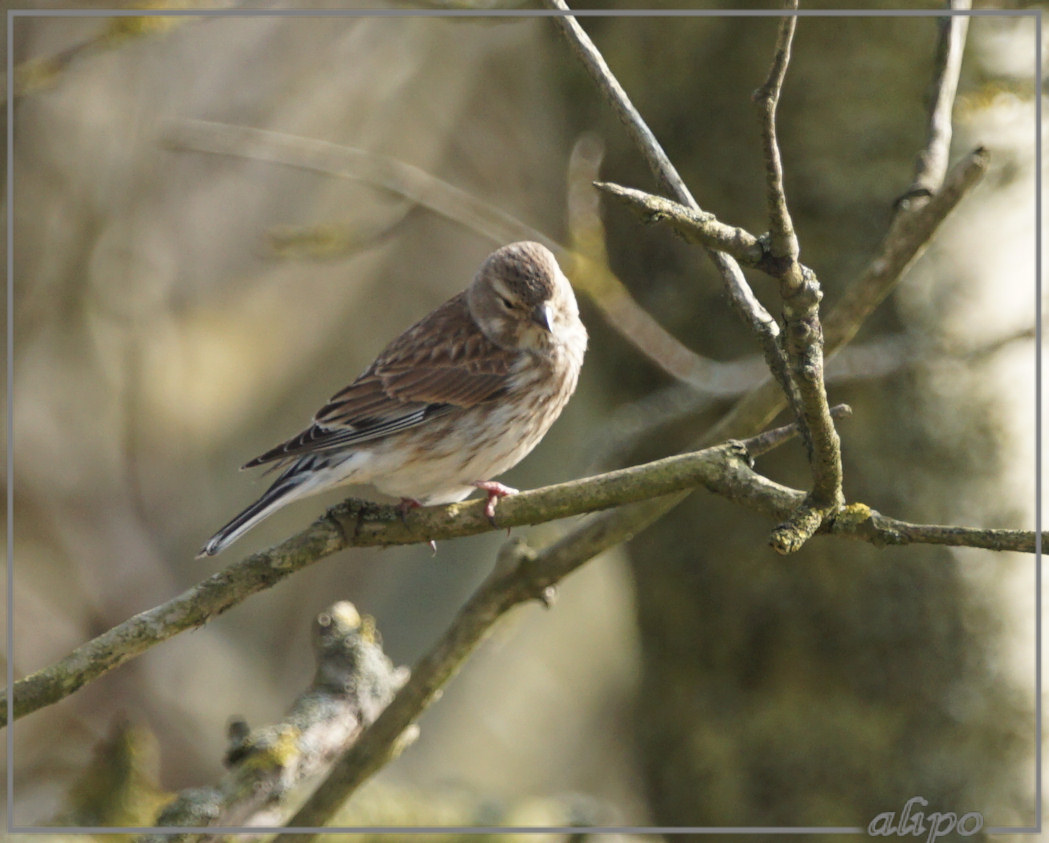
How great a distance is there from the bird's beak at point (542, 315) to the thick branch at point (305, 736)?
116 cm

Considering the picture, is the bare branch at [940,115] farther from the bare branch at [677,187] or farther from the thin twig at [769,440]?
the thin twig at [769,440]

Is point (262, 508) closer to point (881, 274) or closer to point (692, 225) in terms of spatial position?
point (881, 274)

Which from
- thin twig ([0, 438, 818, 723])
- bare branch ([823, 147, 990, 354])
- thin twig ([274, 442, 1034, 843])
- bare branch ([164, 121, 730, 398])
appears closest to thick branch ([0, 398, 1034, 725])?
thin twig ([0, 438, 818, 723])

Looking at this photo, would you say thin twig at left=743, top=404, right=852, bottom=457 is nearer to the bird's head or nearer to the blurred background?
the bird's head

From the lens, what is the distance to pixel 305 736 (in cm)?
346

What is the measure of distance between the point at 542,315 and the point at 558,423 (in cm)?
396

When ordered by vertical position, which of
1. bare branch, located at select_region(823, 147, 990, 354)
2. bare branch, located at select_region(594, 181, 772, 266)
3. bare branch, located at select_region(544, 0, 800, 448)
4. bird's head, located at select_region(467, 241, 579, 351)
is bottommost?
bare branch, located at select_region(594, 181, 772, 266)

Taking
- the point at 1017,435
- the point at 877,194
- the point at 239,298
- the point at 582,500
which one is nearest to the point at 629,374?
the point at 877,194

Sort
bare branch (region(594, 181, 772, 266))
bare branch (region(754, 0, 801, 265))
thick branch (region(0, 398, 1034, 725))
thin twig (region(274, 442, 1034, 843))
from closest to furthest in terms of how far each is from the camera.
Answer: bare branch (region(594, 181, 772, 266)) < bare branch (region(754, 0, 801, 265)) < thick branch (region(0, 398, 1034, 725)) < thin twig (region(274, 442, 1034, 843))

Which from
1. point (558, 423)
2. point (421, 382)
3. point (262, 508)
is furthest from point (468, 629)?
point (558, 423)

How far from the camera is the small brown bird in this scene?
385 cm

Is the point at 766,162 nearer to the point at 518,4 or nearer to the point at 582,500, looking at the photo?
the point at 582,500

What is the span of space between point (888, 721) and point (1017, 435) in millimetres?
1221

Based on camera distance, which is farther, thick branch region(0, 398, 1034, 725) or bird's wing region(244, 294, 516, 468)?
bird's wing region(244, 294, 516, 468)
